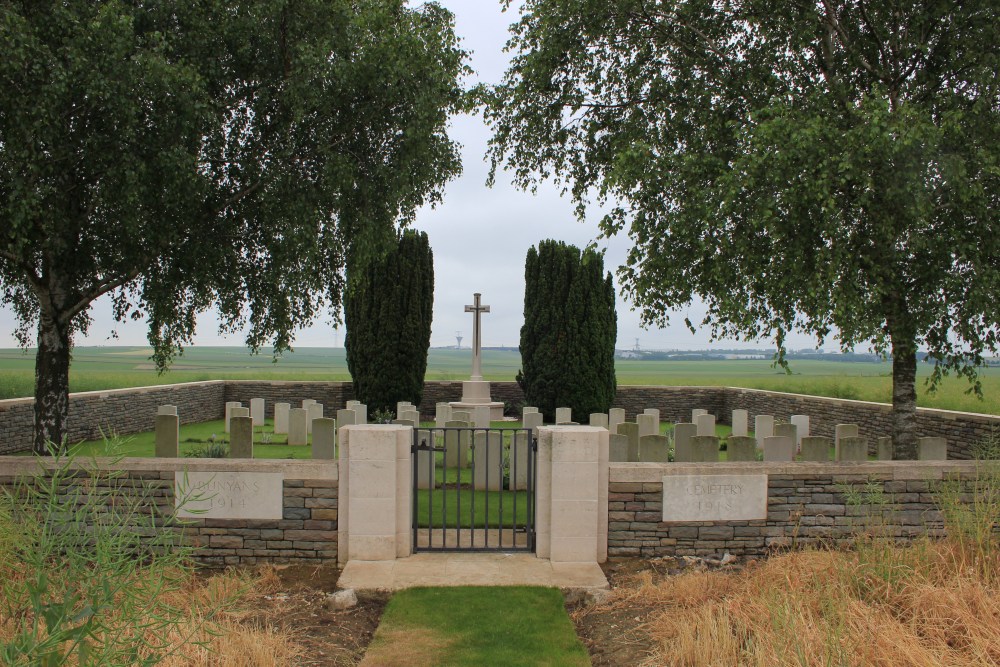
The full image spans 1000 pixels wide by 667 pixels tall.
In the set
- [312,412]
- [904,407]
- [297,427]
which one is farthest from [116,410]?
[904,407]

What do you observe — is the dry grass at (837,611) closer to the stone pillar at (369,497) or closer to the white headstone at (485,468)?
the stone pillar at (369,497)

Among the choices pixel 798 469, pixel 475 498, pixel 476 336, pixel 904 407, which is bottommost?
pixel 475 498

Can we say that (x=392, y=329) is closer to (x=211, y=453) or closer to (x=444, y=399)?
(x=444, y=399)

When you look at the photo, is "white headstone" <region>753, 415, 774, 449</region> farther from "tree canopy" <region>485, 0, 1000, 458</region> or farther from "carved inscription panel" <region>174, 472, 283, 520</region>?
"carved inscription panel" <region>174, 472, 283, 520</region>

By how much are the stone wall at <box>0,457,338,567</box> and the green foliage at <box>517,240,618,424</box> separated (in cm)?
1290

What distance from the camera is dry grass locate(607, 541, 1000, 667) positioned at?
171 inches

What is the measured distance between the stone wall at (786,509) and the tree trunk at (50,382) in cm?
750

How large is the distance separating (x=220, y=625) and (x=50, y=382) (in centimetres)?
681

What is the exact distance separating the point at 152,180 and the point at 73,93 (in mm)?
1194

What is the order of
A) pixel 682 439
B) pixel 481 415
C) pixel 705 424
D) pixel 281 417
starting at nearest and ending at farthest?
pixel 682 439 < pixel 705 424 < pixel 281 417 < pixel 481 415

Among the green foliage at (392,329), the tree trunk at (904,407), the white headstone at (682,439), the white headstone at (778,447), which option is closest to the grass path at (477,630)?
the white headstone at (778,447)

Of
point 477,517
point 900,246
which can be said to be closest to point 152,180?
point 477,517

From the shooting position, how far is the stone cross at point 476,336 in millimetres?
21766

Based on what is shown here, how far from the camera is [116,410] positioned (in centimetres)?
1778
